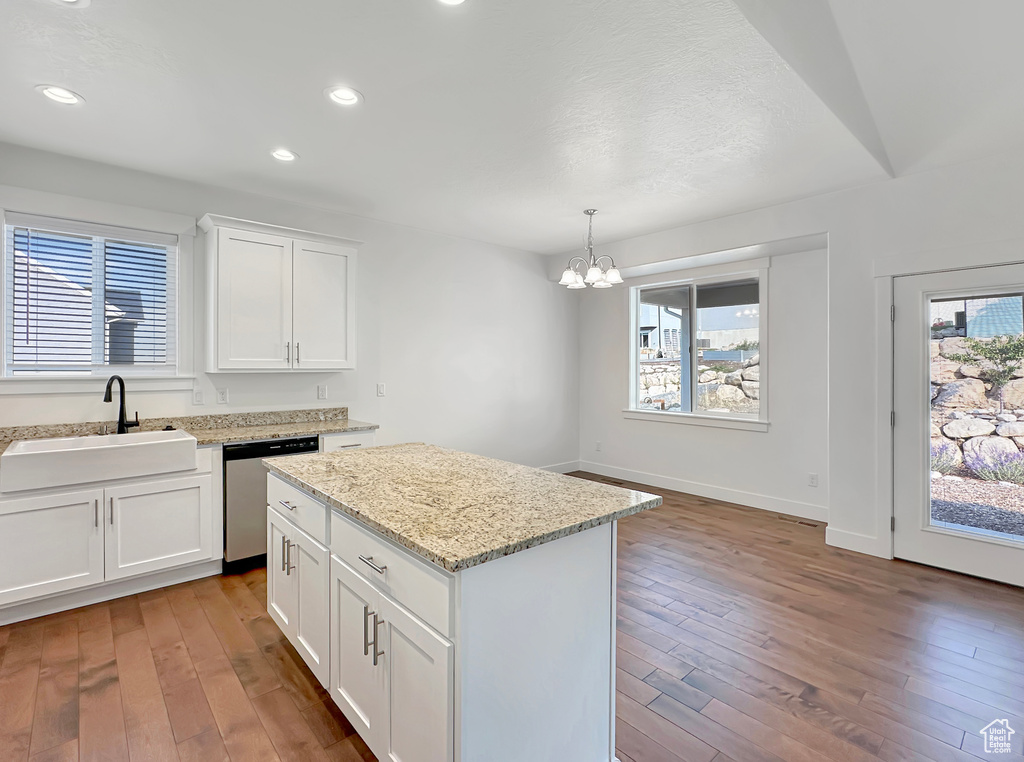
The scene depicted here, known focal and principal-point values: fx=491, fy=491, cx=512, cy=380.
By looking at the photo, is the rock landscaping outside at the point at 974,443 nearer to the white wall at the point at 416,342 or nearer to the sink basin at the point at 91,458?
the white wall at the point at 416,342

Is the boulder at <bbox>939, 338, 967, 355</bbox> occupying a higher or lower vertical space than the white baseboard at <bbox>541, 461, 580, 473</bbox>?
higher

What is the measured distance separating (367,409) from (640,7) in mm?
3517

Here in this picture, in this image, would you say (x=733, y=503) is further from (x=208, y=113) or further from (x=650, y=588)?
(x=208, y=113)

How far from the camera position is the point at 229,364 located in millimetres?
3385

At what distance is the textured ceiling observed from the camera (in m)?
1.83

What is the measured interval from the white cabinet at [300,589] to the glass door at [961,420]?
3720mm

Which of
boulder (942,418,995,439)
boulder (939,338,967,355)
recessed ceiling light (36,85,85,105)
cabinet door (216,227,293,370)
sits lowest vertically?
boulder (942,418,995,439)

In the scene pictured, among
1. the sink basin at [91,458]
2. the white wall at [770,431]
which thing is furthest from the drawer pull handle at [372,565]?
the white wall at [770,431]

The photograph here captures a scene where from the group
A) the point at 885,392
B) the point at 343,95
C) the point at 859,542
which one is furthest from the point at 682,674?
the point at 343,95

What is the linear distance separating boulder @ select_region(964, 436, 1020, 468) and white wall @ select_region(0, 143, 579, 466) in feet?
12.2

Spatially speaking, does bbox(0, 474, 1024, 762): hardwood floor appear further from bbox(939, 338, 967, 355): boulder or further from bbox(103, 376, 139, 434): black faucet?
bbox(939, 338, 967, 355): boulder

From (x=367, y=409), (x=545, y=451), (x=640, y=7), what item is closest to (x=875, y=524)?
(x=545, y=451)

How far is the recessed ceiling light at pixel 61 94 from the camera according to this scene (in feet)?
7.45

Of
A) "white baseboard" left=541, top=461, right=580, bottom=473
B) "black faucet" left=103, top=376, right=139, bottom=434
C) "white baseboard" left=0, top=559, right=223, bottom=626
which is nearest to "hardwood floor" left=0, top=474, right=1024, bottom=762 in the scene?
"white baseboard" left=0, top=559, right=223, bottom=626
